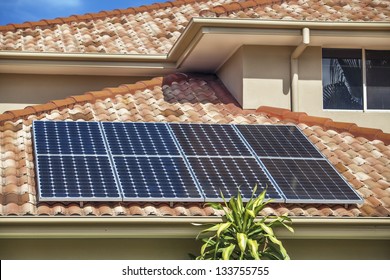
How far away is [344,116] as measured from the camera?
74.0ft

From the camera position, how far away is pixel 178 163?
17875 mm

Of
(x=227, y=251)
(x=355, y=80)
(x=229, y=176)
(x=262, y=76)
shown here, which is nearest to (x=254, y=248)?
(x=227, y=251)

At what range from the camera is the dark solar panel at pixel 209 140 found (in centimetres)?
1859

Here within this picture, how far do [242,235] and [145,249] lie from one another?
5.63 feet

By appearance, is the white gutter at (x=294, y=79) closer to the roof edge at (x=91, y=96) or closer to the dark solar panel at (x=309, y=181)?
the roof edge at (x=91, y=96)

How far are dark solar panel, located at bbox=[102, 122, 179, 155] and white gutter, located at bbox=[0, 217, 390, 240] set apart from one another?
8.03ft

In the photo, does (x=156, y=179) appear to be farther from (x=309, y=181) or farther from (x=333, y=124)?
(x=333, y=124)

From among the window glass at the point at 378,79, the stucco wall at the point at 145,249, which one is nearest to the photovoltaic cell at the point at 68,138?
the stucco wall at the point at 145,249

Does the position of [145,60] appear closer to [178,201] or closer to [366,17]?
[366,17]

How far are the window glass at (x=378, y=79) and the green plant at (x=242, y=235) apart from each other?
745 centimetres

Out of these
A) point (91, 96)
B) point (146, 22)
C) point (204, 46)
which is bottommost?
point (91, 96)

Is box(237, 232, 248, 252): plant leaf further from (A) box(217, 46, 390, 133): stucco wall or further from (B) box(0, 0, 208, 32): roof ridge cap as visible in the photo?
(B) box(0, 0, 208, 32): roof ridge cap
